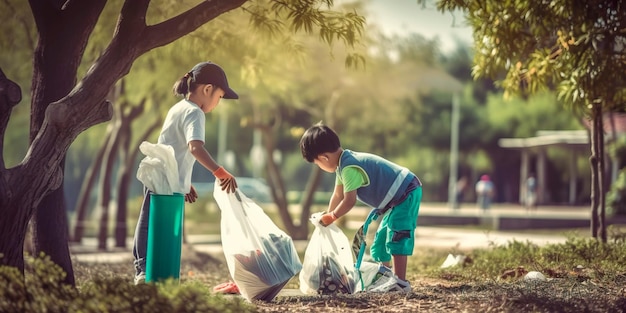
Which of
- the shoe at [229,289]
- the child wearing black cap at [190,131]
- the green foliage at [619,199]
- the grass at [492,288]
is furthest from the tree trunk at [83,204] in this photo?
the child wearing black cap at [190,131]

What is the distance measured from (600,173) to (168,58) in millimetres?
7671

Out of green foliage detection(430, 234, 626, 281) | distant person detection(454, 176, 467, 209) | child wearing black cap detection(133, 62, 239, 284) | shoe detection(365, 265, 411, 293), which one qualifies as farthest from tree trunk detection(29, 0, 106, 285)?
distant person detection(454, 176, 467, 209)

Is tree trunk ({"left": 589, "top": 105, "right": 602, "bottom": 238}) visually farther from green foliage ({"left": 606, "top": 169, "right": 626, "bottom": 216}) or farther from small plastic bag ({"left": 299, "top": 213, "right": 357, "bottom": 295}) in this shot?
green foliage ({"left": 606, "top": 169, "right": 626, "bottom": 216})

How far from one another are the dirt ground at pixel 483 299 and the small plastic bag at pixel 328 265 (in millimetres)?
189

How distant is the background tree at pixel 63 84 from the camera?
5.82m

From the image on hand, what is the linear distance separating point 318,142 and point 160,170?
4.30ft

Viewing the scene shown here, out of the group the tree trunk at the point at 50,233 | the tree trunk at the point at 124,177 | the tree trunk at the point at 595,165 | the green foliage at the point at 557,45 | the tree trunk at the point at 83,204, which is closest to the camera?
the tree trunk at the point at 50,233

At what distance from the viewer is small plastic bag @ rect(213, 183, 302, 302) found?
6277 millimetres

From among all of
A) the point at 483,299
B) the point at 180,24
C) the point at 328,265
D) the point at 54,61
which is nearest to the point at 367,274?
the point at 328,265

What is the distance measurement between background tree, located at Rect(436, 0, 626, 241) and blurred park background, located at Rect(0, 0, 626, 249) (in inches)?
20.7

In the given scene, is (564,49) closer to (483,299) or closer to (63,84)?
(483,299)

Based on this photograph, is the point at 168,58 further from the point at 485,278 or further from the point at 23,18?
the point at 485,278

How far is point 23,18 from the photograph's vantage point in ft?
44.5

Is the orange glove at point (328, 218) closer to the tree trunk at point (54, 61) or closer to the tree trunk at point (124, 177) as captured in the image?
the tree trunk at point (54, 61)
